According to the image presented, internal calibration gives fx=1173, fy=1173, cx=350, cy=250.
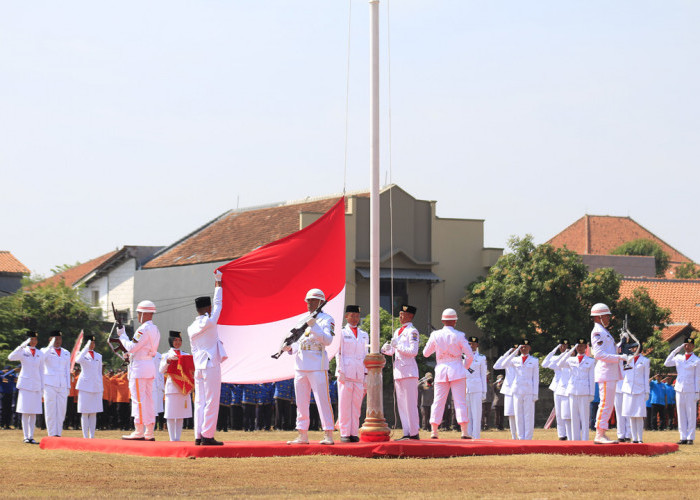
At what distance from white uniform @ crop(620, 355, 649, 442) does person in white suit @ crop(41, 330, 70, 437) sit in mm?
9384

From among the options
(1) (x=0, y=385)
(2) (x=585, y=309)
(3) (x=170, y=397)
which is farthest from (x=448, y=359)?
(2) (x=585, y=309)

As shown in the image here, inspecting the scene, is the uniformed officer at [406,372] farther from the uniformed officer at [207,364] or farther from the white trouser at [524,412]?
the white trouser at [524,412]

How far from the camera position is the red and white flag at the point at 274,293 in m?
15.8

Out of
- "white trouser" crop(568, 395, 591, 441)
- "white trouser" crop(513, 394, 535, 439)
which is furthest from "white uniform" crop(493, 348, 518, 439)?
"white trouser" crop(568, 395, 591, 441)

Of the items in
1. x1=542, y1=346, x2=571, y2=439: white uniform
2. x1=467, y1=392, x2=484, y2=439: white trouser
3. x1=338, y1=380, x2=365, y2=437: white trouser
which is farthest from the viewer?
x1=467, y1=392, x2=484, y2=439: white trouser

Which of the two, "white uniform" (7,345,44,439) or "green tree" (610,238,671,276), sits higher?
"green tree" (610,238,671,276)

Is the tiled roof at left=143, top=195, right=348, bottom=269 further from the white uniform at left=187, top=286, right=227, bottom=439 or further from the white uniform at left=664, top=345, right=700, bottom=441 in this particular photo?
the white uniform at left=187, top=286, right=227, bottom=439

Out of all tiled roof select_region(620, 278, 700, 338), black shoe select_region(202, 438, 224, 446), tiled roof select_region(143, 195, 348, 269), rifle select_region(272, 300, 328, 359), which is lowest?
black shoe select_region(202, 438, 224, 446)

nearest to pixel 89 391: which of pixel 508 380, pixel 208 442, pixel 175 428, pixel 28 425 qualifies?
pixel 28 425

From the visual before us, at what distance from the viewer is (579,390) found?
18.3m

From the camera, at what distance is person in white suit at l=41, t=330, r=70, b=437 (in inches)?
777

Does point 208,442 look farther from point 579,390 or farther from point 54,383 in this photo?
point 579,390

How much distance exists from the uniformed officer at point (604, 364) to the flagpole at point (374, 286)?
292 cm

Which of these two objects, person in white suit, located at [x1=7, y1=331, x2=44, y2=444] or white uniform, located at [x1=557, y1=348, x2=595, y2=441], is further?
person in white suit, located at [x1=7, y1=331, x2=44, y2=444]
